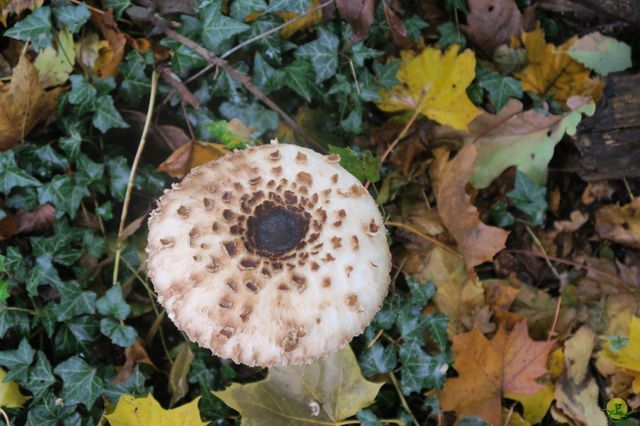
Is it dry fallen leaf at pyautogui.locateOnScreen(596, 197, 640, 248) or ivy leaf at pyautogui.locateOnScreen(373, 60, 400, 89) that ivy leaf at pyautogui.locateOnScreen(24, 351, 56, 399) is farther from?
dry fallen leaf at pyautogui.locateOnScreen(596, 197, 640, 248)

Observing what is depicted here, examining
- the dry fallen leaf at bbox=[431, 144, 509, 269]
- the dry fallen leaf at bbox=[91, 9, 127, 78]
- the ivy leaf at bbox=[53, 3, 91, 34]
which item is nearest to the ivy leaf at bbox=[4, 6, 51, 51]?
the ivy leaf at bbox=[53, 3, 91, 34]

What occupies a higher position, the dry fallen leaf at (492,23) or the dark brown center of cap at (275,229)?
the dry fallen leaf at (492,23)

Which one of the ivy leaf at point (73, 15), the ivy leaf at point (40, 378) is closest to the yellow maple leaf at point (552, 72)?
the ivy leaf at point (73, 15)

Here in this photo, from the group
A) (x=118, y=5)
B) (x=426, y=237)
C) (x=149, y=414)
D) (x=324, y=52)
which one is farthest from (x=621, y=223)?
(x=118, y=5)

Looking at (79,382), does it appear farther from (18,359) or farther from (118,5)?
(118,5)

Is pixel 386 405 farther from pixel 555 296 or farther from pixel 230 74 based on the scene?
pixel 230 74

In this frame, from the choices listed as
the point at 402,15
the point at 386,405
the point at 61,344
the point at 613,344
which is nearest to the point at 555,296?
the point at 613,344

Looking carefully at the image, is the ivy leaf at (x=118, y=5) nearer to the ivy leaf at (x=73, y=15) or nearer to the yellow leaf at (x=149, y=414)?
the ivy leaf at (x=73, y=15)

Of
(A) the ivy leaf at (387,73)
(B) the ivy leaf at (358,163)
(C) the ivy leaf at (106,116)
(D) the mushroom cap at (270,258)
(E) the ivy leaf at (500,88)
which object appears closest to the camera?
(D) the mushroom cap at (270,258)
